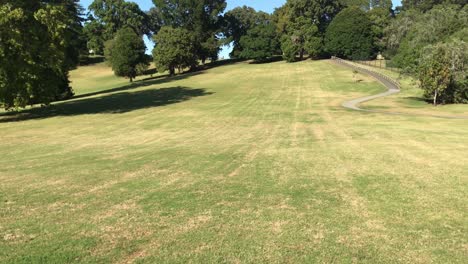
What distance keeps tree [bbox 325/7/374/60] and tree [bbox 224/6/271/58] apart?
29.4 metres

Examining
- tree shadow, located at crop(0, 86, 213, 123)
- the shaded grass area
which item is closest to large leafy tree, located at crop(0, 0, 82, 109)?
tree shadow, located at crop(0, 86, 213, 123)

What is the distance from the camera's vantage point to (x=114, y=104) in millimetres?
45781

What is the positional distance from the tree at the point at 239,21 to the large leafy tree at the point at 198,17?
41.0ft

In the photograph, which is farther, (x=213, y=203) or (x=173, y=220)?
(x=213, y=203)

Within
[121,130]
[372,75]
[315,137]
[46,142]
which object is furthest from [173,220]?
[372,75]

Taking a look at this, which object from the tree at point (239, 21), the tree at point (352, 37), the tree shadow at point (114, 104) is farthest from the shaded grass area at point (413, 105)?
the tree at point (239, 21)

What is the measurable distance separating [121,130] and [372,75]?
5638cm

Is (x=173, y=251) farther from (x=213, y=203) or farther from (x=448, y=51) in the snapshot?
(x=448, y=51)

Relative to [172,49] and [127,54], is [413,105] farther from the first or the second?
[172,49]

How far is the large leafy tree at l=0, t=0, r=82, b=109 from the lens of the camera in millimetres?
31953

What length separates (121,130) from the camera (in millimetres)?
27172

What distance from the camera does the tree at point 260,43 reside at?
10425cm

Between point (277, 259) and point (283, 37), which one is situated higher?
point (283, 37)

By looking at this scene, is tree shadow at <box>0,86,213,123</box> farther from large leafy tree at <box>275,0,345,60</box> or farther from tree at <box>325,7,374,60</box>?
tree at <box>325,7,374,60</box>
